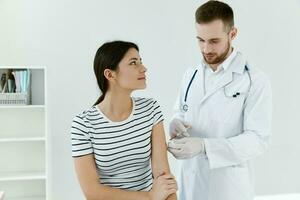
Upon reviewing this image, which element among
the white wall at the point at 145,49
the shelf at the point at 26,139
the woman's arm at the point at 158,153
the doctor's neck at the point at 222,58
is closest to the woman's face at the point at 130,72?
the woman's arm at the point at 158,153

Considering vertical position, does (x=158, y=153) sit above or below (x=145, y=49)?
below

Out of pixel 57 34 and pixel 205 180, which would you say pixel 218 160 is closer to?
pixel 205 180

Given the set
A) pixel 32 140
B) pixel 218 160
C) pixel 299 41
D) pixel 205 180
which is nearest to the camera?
pixel 218 160

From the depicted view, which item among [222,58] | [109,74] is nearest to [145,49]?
[222,58]

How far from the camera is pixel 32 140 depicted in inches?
137

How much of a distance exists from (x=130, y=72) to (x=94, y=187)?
18.8 inches

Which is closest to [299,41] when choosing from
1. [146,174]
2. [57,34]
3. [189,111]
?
[57,34]

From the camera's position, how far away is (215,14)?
1.94m

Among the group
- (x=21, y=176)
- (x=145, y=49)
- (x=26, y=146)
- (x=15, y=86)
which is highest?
(x=145, y=49)

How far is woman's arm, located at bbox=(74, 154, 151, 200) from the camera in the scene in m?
1.69

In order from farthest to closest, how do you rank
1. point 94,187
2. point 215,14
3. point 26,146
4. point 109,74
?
1. point 26,146
2. point 215,14
3. point 109,74
4. point 94,187

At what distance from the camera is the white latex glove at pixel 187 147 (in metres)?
1.83

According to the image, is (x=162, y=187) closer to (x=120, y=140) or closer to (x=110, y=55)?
(x=120, y=140)

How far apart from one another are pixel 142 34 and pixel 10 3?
1121 millimetres
